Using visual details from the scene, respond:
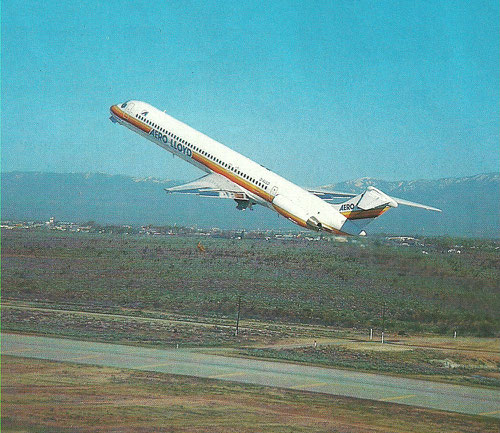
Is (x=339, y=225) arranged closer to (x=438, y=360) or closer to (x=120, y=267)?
(x=438, y=360)

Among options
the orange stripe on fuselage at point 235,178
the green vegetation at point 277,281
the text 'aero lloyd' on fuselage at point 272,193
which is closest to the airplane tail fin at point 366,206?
the text 'aero lloyd' on fuselage at point 272,193

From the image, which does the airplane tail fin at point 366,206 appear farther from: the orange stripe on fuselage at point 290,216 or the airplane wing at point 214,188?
the airplane wing at point 214,188

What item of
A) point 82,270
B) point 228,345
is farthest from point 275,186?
point 82,270

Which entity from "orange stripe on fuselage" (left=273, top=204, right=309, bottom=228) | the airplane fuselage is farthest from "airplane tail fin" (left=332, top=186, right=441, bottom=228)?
"orange stripe on fuselage" (left=273, top=204, right=309, bottom=228)

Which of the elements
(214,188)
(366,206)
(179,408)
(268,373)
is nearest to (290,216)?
(366,206)

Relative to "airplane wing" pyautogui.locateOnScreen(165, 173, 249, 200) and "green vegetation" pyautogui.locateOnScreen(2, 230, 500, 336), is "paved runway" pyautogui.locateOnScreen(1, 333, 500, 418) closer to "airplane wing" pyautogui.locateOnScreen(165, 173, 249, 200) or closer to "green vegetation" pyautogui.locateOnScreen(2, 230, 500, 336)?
"green vegetation" pyautogui.locateOnScreen(2, 230, 500, 336)

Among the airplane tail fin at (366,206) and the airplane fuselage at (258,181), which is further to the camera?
the airplane fuselage at (258,181)

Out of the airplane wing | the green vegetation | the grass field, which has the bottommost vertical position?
the grass field
